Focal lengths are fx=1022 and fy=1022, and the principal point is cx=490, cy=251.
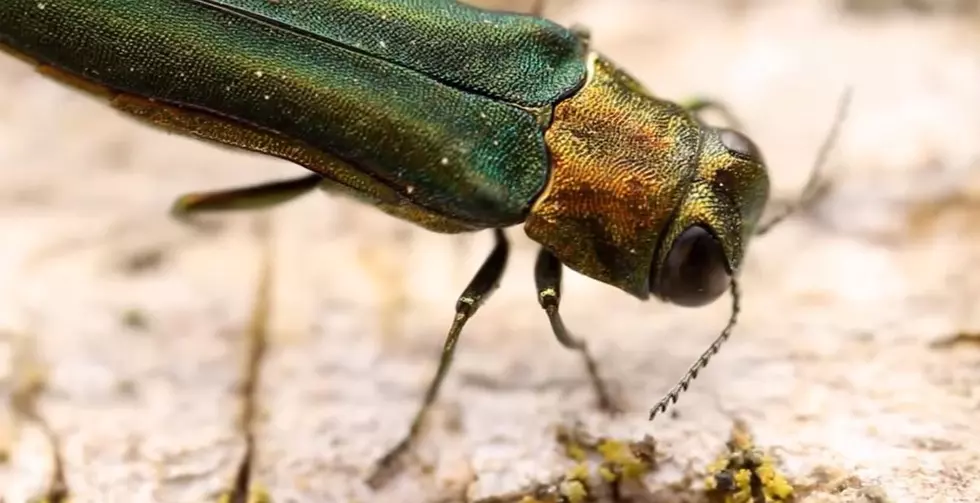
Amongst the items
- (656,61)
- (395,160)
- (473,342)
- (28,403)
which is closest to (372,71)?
(395,160)

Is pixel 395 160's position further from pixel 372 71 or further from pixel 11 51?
pixel 11 51

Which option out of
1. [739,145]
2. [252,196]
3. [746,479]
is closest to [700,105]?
[739,145]

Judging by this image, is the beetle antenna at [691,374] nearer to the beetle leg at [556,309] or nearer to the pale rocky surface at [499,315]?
the pale rocky surface at [499,315]

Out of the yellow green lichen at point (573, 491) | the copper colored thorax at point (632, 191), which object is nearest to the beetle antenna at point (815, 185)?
the copper colored thorax at point (632, 191)

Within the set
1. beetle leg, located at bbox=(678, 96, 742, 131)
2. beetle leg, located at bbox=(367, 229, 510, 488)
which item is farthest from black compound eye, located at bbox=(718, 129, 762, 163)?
beetle leg, located at bbox=(367, 229, 510, 488)

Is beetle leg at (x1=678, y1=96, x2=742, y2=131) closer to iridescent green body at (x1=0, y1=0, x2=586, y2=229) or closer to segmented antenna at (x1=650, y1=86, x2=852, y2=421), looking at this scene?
segmented antenna at (x1=650, y1=86, x2=852, y2=421)

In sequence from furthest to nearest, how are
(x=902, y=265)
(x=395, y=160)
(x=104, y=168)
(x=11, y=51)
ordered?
(x=104, y=168) → (x=902, y=265) → (x=11, y=51) → (x=395, y=160)
